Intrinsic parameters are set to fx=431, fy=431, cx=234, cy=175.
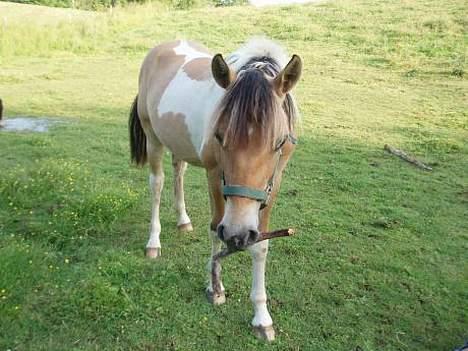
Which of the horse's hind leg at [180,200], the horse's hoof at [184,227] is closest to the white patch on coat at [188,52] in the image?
the horse's hind leg at [180,200]

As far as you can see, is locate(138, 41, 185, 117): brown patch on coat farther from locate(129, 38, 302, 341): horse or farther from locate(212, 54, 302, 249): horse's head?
locate(212, 54, 302, 249): horse's head

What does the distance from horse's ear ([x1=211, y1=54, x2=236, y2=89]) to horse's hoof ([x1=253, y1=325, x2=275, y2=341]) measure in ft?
5.07

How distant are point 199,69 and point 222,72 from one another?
1142mm

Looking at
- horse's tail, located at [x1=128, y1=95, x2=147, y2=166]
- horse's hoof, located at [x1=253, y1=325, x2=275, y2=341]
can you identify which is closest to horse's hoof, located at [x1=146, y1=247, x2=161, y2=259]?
horse's tail, located at [x1=128, y1=95, x2=147, y2=166]

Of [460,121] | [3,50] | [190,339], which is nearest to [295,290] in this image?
[190,339]

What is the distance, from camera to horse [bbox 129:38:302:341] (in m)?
2.02

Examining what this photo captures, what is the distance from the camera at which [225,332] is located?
2.76 meters

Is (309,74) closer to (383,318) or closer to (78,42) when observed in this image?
(78,42)

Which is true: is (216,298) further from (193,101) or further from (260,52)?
(260,52)

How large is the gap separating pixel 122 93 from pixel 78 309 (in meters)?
7.58

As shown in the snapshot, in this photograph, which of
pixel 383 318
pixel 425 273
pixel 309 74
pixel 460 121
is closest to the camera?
pixel 383 318

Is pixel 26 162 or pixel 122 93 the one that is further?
pixel 122 93

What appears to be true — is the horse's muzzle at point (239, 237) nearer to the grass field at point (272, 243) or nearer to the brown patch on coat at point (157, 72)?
the grass field at point (272, 243)

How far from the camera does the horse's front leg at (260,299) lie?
274cm
